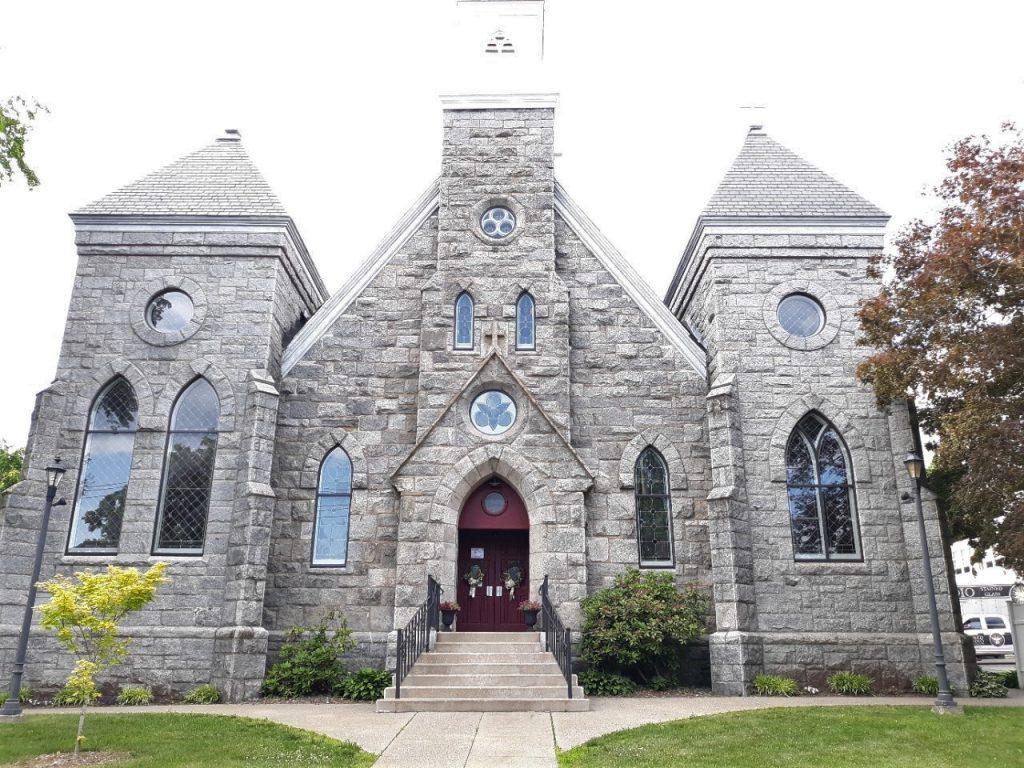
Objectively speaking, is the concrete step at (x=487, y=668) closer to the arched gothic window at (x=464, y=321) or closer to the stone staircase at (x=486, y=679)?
the stone staircase at (x=486, y=679)

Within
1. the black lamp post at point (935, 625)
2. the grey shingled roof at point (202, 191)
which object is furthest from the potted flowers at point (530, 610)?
the grey shingled roof at point (202, 191)

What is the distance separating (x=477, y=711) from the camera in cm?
1052

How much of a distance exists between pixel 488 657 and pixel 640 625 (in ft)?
8.15

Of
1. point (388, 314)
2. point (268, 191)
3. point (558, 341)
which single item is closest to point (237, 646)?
point (388, 314)

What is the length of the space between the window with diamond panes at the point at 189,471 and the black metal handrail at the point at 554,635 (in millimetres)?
5995

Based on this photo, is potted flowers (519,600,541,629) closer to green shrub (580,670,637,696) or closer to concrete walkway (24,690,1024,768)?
green shrub (580,670,637,696)

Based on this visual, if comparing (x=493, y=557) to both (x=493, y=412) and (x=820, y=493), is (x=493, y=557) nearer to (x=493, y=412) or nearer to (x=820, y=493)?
(x=493, y=412)

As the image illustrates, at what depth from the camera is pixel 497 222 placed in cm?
1590

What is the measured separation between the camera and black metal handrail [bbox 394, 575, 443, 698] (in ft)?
35.9

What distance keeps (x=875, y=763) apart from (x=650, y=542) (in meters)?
6.73

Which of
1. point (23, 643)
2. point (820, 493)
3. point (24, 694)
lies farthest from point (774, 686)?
point (24, 694)

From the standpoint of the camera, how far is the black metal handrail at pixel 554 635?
11.2 m

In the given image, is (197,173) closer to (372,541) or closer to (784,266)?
(372,541)

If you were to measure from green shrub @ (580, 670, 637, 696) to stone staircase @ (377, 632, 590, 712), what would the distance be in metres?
0.97
